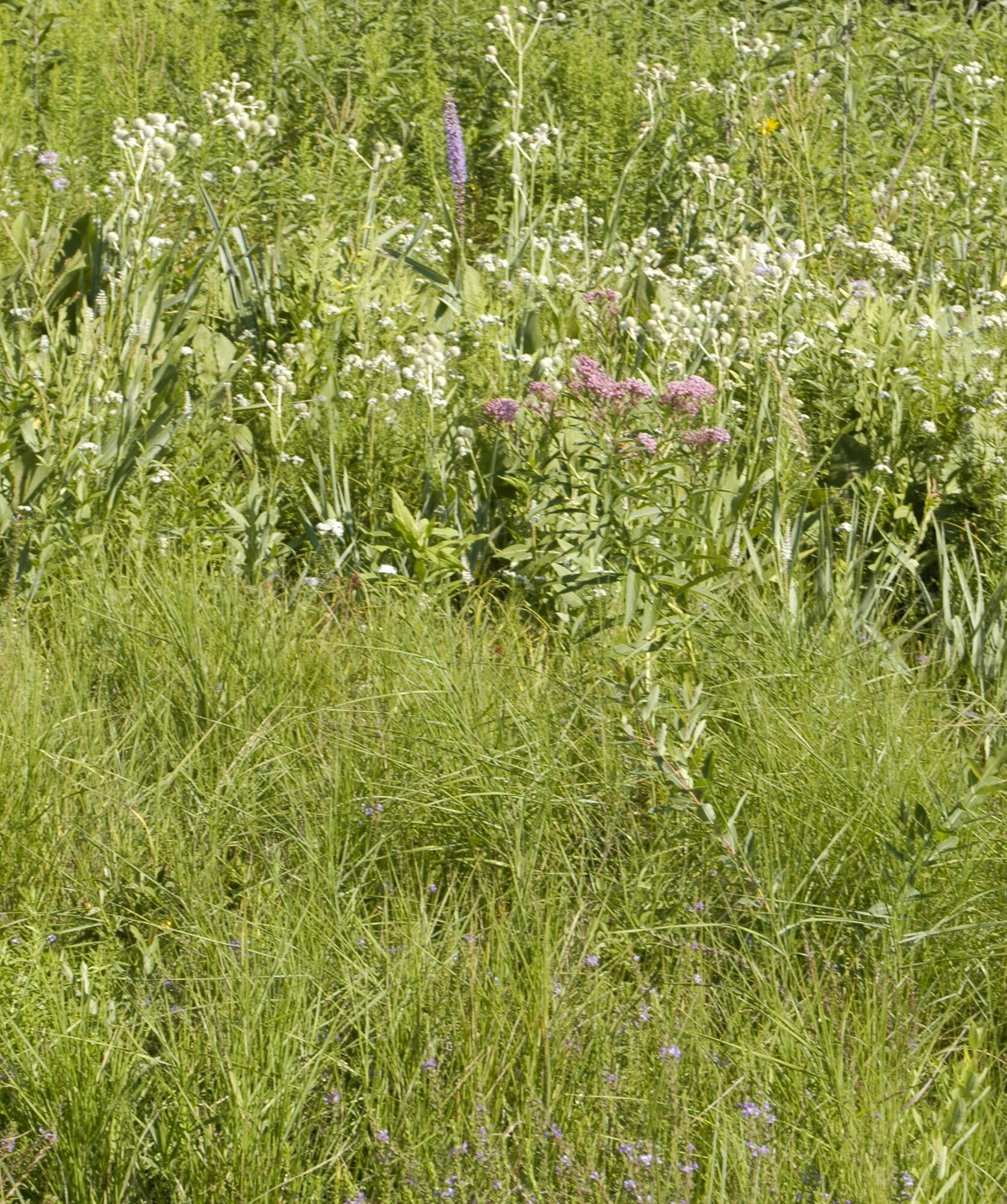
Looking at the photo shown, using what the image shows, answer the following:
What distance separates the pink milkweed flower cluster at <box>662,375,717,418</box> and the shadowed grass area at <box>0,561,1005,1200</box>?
1.52ft

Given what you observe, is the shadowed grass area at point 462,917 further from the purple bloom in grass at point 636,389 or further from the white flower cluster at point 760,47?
the white flower cluster at point 760,47

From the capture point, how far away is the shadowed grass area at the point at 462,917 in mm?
1879

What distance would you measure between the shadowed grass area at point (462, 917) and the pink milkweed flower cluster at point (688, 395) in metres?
0.46

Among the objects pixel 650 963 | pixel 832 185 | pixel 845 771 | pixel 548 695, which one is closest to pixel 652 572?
pixel 548 695

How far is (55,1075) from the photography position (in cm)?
193

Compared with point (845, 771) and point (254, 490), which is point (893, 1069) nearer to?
point (845, 771)

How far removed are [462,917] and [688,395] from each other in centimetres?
121

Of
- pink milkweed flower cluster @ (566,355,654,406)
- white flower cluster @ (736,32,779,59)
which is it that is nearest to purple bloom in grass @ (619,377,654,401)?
pink milkweed flower cluster @ (566,355,654,406)

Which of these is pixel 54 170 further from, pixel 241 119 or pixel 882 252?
pixel 882 252

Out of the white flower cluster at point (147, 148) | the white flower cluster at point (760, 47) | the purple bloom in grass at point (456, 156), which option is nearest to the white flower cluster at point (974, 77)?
the white flower cluster at point (760, 47)

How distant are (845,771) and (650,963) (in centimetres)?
51

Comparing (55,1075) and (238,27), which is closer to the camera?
(55,1075)

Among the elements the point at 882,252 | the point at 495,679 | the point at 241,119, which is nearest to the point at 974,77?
the point at 882,252

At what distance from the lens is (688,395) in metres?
2.90
